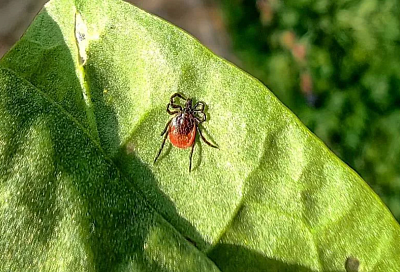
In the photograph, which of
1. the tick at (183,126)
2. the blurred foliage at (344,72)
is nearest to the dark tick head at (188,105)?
the tick at (183,126)

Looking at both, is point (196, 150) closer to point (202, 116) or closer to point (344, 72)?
point (202, 116)

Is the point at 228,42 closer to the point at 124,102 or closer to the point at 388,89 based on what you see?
the point at 388,89

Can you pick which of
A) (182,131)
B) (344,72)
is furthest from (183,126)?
(344,72)

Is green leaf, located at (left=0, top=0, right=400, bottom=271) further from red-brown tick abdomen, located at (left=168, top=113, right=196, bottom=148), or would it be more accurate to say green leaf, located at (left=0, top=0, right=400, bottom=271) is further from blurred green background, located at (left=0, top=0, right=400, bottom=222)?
blurred green background, located at (left=0, top=0, right=400, bottom=222)

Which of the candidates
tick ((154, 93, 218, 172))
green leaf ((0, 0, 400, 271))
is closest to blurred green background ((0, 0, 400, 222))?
green leaf ((0, 0, 400, 271))

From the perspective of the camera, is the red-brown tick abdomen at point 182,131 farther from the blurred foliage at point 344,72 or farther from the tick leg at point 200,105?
the blurred foliage at point 344,72

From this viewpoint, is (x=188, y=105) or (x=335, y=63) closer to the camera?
(x=188, y=105)

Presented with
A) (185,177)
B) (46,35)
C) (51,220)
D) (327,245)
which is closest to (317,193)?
(327,245)
